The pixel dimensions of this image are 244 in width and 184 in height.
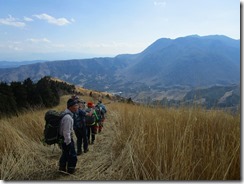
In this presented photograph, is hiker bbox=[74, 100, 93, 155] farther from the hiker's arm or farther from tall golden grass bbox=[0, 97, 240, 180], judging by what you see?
the hiker's arm

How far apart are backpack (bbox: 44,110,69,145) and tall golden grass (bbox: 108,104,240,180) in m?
1.24

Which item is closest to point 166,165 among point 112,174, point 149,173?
point 149,173

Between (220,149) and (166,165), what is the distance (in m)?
0.54

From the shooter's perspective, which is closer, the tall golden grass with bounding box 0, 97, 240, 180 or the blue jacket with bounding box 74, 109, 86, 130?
the tall golden grass with bounding box 0, 97, 240, 180

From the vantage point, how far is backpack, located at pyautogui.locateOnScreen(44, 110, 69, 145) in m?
4.95

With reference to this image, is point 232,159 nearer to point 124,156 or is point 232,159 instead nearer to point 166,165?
point 166,165

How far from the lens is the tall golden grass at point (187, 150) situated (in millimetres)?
3141

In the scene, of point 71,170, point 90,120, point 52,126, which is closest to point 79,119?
point 90,120

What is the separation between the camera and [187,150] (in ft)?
10.9

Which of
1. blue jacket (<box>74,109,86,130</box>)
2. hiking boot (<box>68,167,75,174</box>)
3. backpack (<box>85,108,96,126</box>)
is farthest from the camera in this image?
backpack (<box>85,108,96,126</box>)

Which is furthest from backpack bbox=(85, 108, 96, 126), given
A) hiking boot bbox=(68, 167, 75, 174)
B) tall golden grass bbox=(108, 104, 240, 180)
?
tall golden grass bbox=(108, 104, 240, 180)

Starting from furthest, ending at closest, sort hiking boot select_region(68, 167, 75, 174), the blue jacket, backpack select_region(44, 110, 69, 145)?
the blue jacket < backpack select_region(44, 110, 69, 145) < hiking boot select_region(68, 167, 75, 174)

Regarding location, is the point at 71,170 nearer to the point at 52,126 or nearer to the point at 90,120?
the point at 52,126

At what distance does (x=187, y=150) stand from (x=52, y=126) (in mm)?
2330
